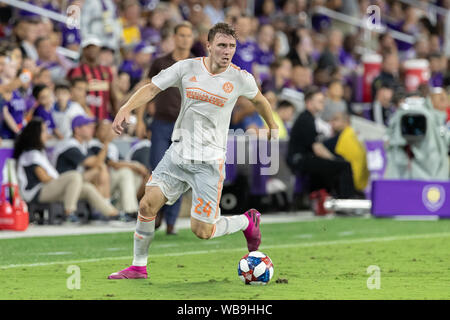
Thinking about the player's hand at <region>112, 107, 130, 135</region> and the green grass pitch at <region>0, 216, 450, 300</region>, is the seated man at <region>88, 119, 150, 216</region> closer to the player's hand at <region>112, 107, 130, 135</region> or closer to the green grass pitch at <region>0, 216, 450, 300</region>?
the green grass pitch at <region>0, 216, 450, 300</region>

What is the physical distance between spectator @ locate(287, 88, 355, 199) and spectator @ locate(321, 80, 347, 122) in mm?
2458

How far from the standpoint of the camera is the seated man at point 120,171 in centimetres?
1605

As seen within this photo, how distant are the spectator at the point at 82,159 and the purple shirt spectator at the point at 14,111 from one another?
0.67m

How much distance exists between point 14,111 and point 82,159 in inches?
48.6

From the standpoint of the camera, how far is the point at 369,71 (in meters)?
24.6

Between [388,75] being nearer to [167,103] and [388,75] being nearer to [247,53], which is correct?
[247,53]

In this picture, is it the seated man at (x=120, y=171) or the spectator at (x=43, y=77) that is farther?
the spectator at (x=43, y=77)

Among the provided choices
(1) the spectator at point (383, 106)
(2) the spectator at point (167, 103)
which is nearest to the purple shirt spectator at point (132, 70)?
(2) the spectator at point (167, 103)

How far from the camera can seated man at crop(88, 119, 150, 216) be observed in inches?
632

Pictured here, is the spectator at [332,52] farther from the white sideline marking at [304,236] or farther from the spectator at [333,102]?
the white sideline marking at [304,236]

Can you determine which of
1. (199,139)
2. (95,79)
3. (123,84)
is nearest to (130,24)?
(123,84)

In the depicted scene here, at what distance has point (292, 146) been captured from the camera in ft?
59.7
